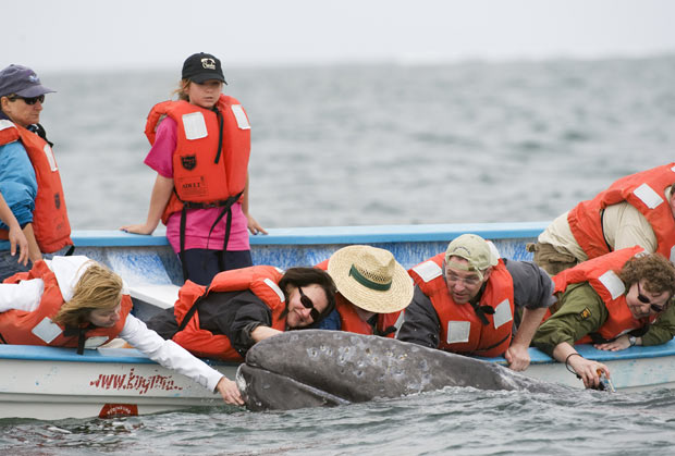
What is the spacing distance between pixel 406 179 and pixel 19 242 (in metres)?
17.5

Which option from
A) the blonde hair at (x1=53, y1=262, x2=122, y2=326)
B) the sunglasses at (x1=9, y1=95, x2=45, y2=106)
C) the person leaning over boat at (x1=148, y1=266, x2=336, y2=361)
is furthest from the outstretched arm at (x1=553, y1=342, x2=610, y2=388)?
the sunglasses at (x1=9, y1=95, x2=45, y2=106)

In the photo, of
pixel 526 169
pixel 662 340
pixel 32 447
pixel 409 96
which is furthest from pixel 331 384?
pixel 409 96

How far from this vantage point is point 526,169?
24.1 meters

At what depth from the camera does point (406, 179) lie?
23.1 meters

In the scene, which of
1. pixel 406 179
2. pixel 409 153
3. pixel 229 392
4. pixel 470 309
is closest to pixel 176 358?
pixel 229 392

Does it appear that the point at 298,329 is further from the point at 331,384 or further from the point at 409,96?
the point at 409,96

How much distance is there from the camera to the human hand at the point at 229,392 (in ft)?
17.7

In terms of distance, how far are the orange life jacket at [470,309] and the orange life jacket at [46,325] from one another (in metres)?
1.95

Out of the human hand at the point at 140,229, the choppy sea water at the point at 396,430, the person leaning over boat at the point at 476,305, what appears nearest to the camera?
the choppy sea water at the point at 396,430

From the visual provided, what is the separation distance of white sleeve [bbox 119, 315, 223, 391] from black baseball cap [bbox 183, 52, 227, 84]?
1.99 meters

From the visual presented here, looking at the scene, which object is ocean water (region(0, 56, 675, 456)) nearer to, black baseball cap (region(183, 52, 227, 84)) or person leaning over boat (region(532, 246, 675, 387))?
person leaning over boat (region(532, 246, 675, 387))

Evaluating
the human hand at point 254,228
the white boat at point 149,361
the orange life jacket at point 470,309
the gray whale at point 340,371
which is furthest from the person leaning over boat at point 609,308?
the human hand at point 254,228

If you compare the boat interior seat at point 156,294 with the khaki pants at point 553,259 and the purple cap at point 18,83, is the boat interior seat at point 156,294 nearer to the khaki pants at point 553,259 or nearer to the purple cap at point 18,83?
the purple cap at point 18,83

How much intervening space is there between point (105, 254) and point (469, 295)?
133 inches
